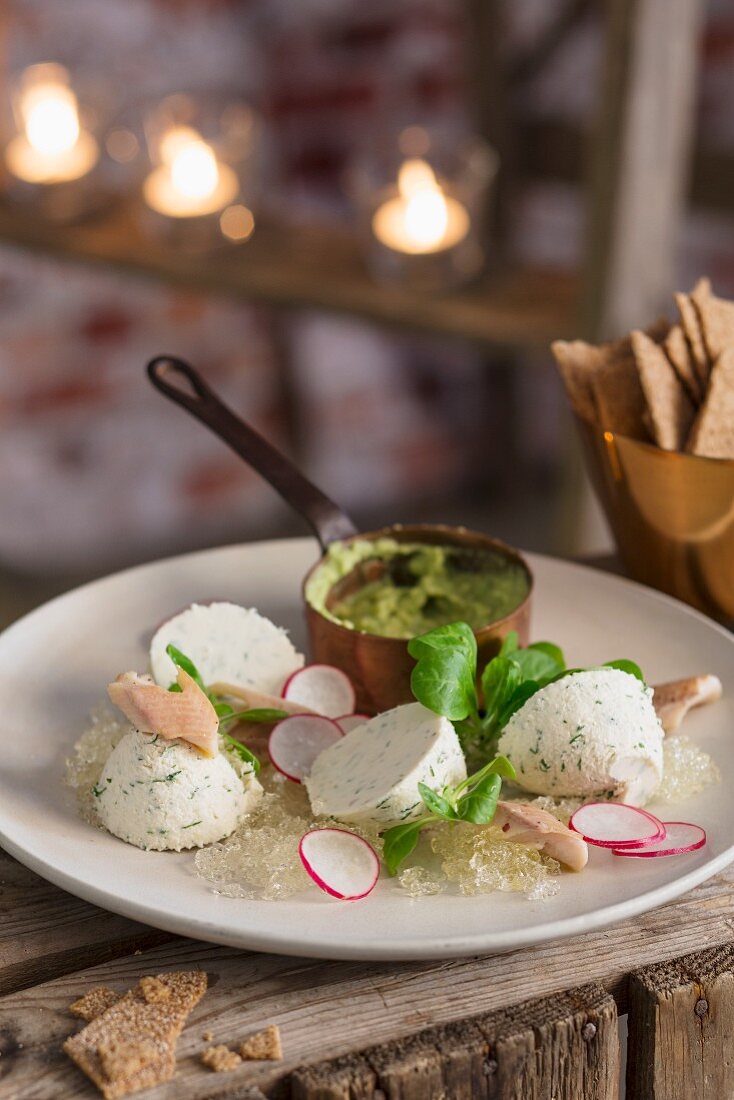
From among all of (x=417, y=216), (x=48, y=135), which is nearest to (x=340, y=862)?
(x=417, y=216)

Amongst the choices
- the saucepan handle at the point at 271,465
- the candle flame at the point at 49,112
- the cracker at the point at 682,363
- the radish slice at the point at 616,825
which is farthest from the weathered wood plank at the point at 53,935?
the candle flame at the point at 49,112

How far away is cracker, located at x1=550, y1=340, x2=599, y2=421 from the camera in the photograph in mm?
1489

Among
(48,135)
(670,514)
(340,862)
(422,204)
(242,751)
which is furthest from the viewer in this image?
(48,135)

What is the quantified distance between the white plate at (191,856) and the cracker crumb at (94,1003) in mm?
65

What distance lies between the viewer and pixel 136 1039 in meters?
0.91

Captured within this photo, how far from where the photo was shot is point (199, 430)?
3.78 meters

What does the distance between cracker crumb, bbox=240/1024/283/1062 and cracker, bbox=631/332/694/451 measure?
780 mm

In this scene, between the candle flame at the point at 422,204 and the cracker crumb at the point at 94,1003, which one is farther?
the candle flame at the point at 422,204

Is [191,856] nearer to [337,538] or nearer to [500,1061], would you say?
[500,1061]

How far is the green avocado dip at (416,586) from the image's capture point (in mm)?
1368

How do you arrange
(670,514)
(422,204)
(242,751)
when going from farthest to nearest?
(422,204) → (670,514) → (242,751)

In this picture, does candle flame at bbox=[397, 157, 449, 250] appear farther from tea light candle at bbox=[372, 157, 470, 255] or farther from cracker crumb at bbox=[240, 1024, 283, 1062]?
cracker crumb at bbox=[240, 1024, 283, 1062]

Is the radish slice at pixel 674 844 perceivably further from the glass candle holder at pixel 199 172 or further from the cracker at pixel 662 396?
the glass candle holder at pixel 199 172

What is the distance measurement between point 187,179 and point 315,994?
221 centimetres
